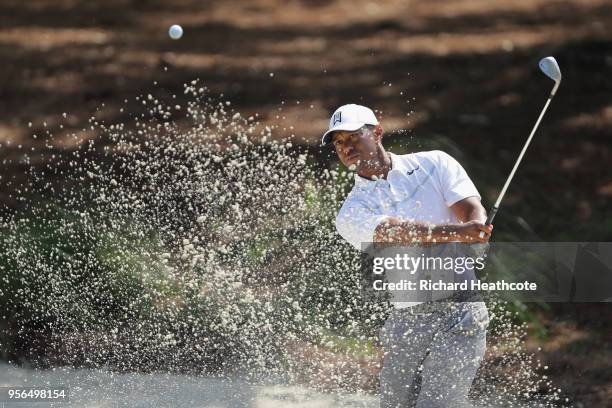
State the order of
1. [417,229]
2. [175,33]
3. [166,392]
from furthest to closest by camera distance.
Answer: [175,33] → [166,392] → [417,229]

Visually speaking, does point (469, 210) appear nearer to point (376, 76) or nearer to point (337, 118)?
point (337, 118)

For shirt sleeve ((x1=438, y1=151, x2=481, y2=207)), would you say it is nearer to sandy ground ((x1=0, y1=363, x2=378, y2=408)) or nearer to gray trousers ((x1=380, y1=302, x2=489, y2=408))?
gray trousers ((x1=380, y1=302, x2=489, y2=408))

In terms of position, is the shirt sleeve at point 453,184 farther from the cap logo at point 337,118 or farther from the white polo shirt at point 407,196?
the cap logo at point 337,118

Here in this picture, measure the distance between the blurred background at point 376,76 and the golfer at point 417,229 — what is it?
1.74m

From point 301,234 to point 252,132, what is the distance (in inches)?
58.2

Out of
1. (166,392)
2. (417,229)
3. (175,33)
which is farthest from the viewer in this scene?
(175,33)

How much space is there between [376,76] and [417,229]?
3924mm

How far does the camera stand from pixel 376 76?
6.61m

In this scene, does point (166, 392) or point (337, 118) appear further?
point (166, 392)

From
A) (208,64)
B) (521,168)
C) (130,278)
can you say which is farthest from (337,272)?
(208,64)

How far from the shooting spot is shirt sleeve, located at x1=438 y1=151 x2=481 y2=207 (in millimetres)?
2820

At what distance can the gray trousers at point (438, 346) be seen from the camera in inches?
109

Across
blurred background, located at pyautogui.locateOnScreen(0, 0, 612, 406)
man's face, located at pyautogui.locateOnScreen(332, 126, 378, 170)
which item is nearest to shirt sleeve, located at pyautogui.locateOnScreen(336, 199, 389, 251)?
man's face, located at pyautogui.locateOnScreen(332, 126, 378, 170)

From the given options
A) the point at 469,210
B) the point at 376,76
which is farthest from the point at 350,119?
the point at 376,76
